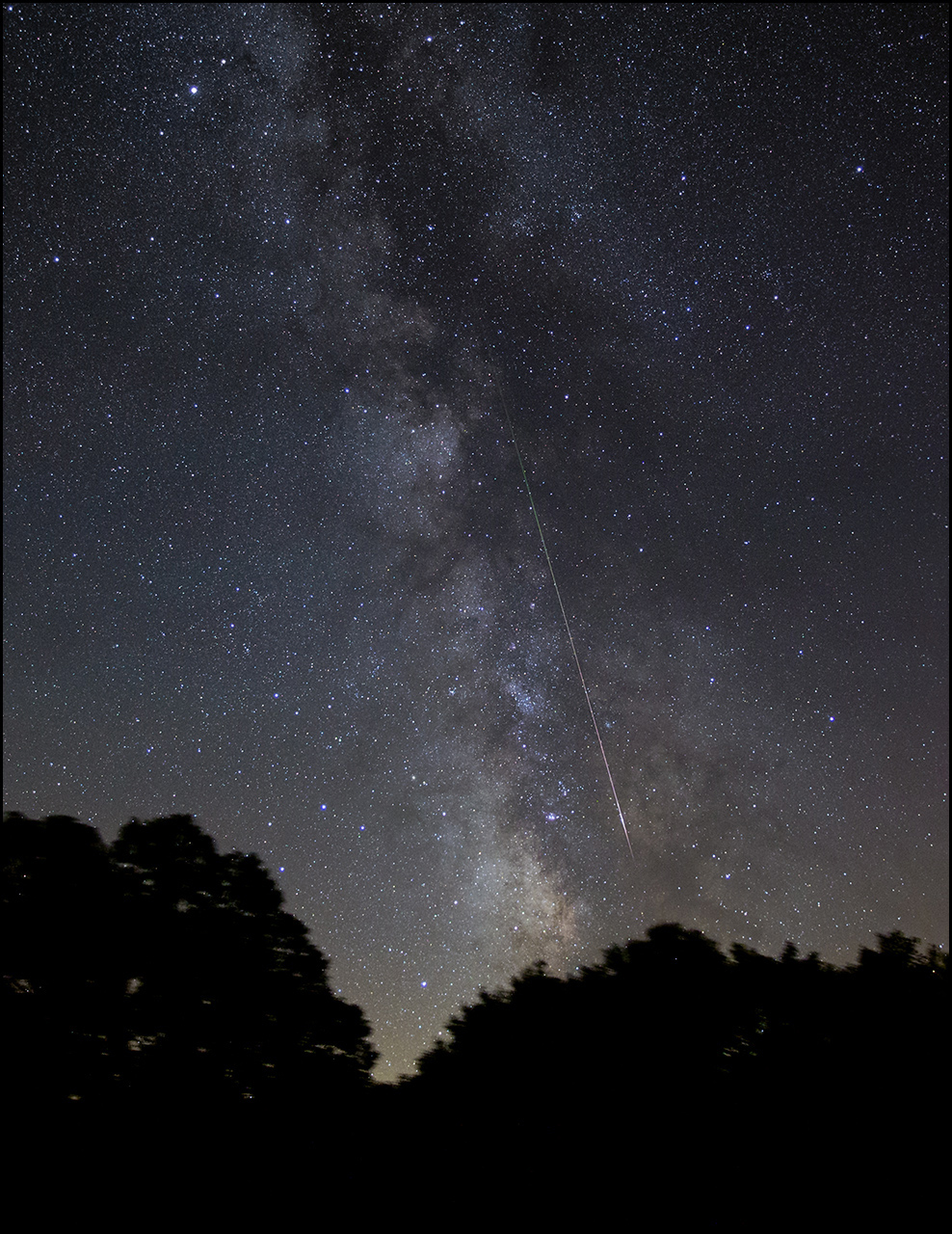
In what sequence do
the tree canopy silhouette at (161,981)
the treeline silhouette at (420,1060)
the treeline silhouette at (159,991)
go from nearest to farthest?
the treeline silhouette at (420,1060) < the treeline silhouette at (159,991) < the tree canopy silhouette at (161,981)

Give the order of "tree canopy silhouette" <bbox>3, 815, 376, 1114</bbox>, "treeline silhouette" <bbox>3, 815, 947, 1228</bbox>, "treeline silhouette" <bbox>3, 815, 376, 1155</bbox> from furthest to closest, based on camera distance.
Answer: "tree canopy silhouette" <bbox>3, 815, 376, 1114</bbox>, "treeline silhouette" <bbox>3, 815, 376, 1155</bbox>, "treeline silhouette" <bbox>3, 815, 947, 1228</bbox>

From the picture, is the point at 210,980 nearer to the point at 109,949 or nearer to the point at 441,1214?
the point at 109,949

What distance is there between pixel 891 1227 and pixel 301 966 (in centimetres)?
855

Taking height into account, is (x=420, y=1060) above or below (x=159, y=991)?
below

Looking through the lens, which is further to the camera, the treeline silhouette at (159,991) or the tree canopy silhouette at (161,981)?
the tree canopy silhouette at (161,981)

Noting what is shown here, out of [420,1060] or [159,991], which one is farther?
[420,1060]

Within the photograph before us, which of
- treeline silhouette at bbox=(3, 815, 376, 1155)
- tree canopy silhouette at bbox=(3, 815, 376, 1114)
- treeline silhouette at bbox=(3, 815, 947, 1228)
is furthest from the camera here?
tree canopy silhouette at bbox=(3, 815, 376, 1114)

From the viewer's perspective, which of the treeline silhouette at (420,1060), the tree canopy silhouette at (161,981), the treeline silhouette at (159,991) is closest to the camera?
the treeline silhouette at (420,1060)

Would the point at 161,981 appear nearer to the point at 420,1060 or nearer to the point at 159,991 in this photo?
the point at 159,991

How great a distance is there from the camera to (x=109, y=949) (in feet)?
33.9

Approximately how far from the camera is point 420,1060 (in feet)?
40.7

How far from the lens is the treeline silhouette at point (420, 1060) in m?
8.51

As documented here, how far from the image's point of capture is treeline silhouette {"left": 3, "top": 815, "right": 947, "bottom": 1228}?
851 cm

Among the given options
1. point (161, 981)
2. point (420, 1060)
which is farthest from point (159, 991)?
point (420, 1060)
